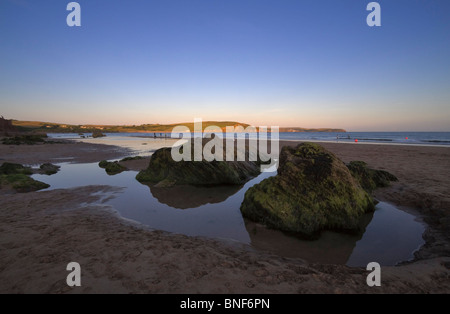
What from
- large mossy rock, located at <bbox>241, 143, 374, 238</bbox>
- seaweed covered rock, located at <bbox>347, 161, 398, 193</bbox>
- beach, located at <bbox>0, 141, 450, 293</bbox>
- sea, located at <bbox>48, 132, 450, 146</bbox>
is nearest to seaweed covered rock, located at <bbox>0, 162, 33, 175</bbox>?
beach, located at <bbox>0, 141, 450, 293</bbox>

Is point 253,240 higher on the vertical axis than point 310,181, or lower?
lower

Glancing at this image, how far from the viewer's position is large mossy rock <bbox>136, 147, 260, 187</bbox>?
9562 millimetres

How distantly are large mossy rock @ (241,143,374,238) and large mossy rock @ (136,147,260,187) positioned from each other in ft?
11.9

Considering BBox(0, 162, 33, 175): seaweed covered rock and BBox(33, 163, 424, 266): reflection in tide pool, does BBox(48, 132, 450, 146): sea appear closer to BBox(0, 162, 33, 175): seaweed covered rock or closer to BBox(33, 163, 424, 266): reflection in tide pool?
BBox(33, 163, 424, 266): reflection in tide pool

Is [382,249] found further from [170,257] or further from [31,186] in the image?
[31,186]

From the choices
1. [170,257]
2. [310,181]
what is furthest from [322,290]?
[310,181]

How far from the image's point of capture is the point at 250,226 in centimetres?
532

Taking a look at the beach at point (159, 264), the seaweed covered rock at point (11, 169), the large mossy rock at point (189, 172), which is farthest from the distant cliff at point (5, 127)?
the beach at point (159, 264)

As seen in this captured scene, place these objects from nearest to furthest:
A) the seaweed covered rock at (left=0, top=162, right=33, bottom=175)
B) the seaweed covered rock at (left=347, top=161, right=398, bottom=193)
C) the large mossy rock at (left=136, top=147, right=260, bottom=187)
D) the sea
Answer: the seaweed covered rock at (left=347, top=161, right=398, bottom=193)
the large mossy rock at (left=136, top=147, right=260, bottom=187)
the seaweed covered rock at (left=0, top=162, right=33, bottom=175)
the sea

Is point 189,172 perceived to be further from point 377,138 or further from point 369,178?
point 377,138

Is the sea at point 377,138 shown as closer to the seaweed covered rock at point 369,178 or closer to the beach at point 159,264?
the seaweed covered rock at point 369,178

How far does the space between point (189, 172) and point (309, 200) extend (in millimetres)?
5945

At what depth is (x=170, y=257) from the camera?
3533mm
